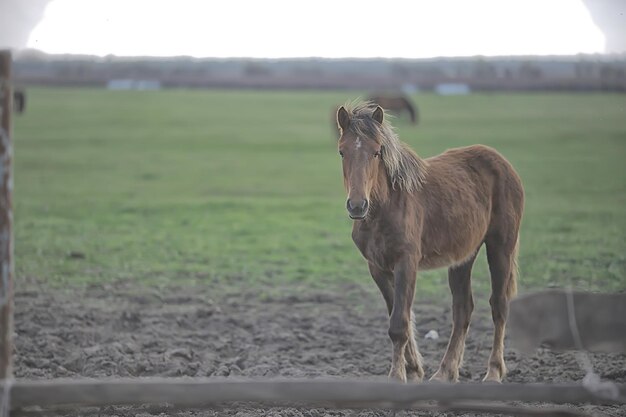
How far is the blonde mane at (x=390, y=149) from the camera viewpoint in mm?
5773

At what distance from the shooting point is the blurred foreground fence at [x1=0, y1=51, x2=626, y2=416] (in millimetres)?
3645

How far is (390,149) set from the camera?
19.6 ft

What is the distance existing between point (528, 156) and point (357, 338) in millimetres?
21890

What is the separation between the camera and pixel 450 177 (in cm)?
673

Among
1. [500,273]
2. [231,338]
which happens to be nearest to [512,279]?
[500,273]

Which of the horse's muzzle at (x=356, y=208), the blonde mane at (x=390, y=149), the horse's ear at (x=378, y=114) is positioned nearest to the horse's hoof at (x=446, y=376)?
the blonde mane at (x=390, y=149)

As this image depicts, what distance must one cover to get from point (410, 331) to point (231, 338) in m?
2.40

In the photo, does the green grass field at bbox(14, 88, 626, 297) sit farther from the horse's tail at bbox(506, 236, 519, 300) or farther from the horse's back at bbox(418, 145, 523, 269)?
the horse's back at bbox(418, 145, 523, 269)

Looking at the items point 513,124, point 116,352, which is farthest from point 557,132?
point 116,352

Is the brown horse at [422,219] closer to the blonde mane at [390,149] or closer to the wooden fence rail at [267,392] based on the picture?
the blonde mane at [390,149]

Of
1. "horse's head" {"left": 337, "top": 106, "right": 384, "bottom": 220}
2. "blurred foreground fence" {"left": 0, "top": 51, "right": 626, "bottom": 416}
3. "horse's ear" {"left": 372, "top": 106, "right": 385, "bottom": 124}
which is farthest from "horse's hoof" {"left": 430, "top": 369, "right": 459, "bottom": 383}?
"blurred foreground fence" {"left": 0, "top": 51, "right": 626, "bottom": 416}

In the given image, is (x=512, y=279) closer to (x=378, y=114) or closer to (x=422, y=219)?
(x=422, y=219)

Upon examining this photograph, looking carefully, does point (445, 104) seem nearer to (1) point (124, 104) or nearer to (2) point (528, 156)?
(1) point (124, 104)

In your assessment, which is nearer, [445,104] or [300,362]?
[300,362]
